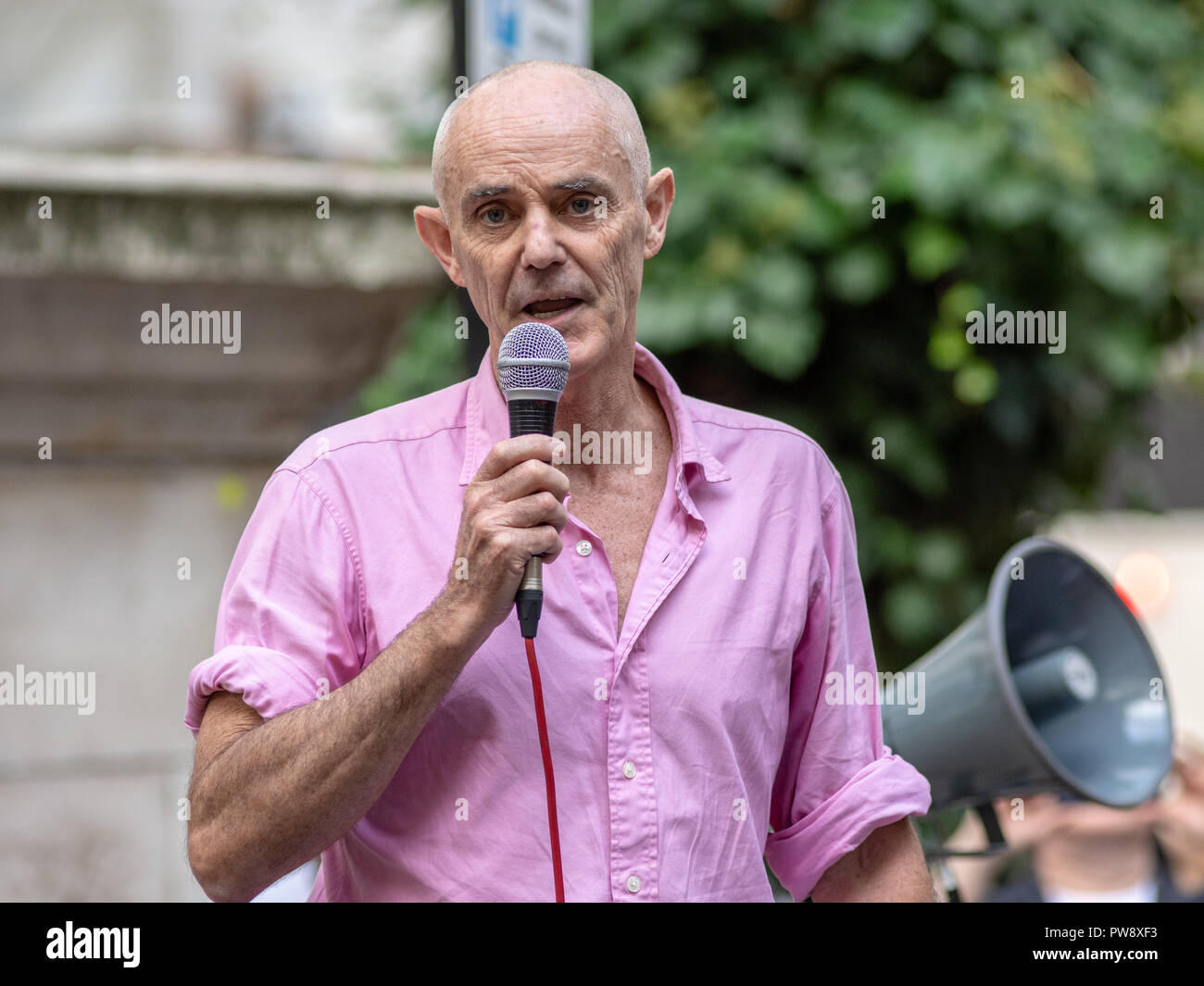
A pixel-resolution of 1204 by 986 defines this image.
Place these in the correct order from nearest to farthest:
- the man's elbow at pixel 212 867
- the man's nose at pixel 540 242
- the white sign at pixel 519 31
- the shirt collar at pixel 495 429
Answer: the man's elbow at pixel 212 867 < the man's nose at pixel 540 242 < the shirt collar at pixel 495 429 < the white sign at pixel 519 31

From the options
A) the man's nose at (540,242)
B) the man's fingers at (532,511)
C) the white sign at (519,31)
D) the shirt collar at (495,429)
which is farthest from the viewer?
the white sign at (519,31)

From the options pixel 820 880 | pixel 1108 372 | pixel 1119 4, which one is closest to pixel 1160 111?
pixel 1119 4

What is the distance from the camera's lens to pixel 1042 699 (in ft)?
10.0

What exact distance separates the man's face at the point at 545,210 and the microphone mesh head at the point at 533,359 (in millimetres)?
97

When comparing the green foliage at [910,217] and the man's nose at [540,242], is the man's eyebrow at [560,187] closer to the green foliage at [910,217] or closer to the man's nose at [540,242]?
the man's nose at [540,242]

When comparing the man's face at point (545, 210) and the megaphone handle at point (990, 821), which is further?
the megaphone handle at point (990, 821)

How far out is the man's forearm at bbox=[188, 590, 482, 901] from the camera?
5.49 feet

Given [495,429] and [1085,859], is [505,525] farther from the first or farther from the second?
[1085,859]

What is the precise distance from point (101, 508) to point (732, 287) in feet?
5.86

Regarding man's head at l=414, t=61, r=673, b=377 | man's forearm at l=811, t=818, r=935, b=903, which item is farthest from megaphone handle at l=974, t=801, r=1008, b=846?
man's head at l=414, t=61, r=673, b=377

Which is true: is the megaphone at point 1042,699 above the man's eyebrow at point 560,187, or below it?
below

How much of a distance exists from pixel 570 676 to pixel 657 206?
2.26 feet

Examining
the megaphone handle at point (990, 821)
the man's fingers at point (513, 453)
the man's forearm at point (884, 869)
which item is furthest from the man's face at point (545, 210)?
the megaphone handle at point (990, 821)

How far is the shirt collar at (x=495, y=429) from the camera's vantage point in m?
1.97
